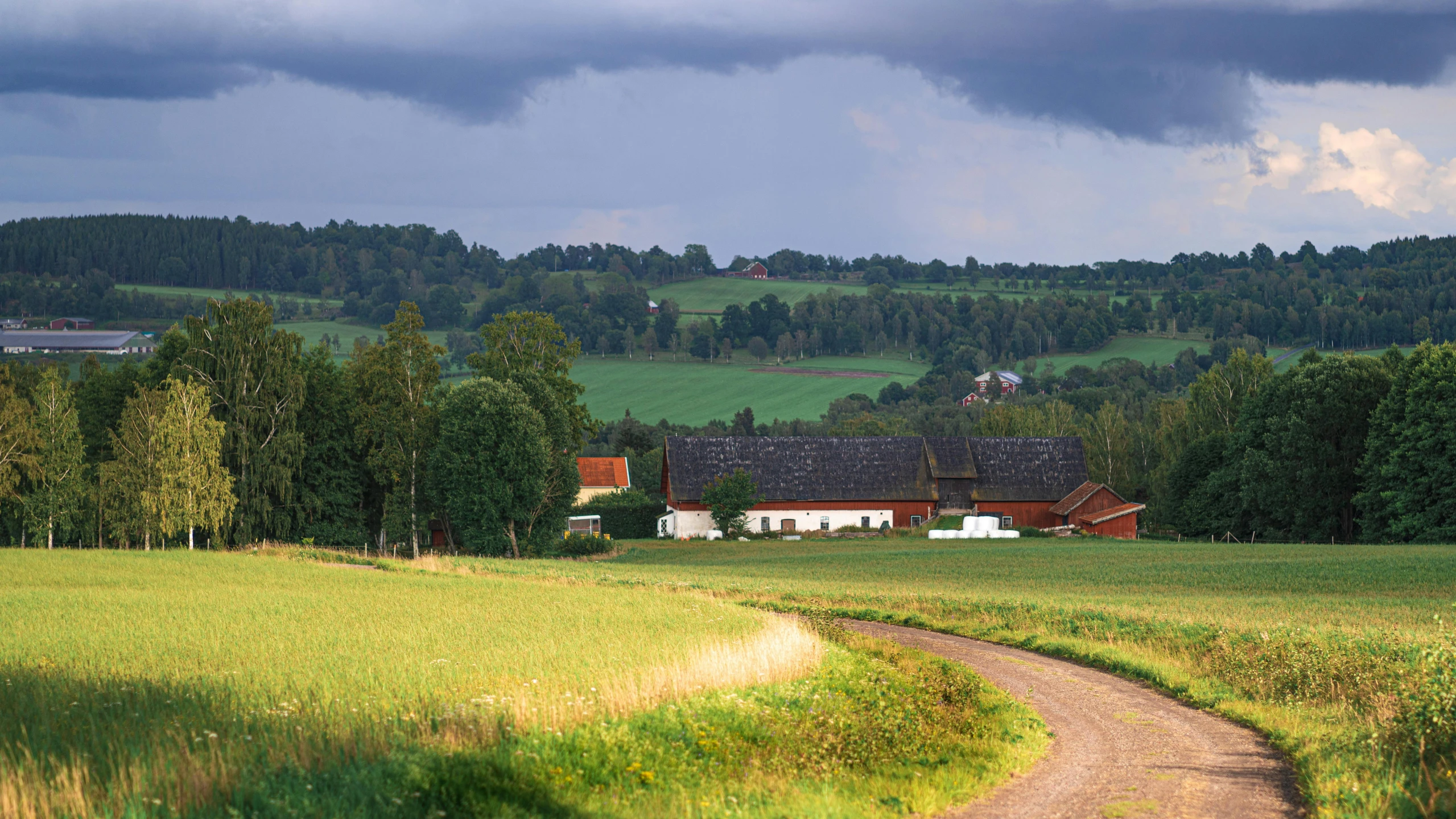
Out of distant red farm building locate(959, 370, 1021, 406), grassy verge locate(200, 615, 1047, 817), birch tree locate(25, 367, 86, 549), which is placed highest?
distant red farm building locate(959, 370, 1021, 406)

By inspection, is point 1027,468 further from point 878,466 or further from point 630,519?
point 630,519

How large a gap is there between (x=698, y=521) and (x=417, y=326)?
23.3 meters

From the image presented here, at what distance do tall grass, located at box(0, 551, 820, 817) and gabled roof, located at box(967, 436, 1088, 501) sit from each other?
4998cm

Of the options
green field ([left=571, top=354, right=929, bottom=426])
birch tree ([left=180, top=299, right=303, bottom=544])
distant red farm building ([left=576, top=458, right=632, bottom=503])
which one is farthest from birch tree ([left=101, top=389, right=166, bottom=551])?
green field ([left=571, top=354, right=929, bottom=426])

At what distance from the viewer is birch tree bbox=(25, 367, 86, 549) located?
5541cm

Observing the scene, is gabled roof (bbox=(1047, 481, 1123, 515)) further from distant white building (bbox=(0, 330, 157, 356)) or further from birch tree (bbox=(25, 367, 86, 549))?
distant white building (bbox=(0, 330, 157, 356))

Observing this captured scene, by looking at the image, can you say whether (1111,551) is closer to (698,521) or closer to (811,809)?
(698,521)

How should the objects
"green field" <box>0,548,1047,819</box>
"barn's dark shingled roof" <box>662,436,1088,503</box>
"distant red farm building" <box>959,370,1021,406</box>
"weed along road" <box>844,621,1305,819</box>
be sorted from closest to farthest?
"green field" <box>0,548,1047,819</box>
"weed along road" <box>844,621,1305,819</box>
"barn's dark shingled roof" <box>662,436,1088,503</box>
"distant red farm building" <box>959,370,1021,406</box>

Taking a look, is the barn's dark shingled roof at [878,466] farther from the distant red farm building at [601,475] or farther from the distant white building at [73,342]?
the distant white building at [73,342]

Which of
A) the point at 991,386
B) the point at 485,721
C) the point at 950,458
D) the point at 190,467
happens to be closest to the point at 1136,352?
the point at 991,386

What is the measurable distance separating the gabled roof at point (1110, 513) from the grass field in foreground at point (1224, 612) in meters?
6.65

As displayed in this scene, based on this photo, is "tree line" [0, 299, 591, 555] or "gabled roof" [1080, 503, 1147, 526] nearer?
"tree line" [0, 299, 591, 555]

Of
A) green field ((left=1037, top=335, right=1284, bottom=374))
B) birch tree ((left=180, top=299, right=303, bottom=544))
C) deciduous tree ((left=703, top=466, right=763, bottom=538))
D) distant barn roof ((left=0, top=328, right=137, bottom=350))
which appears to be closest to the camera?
birch tree ((left=180, top=299, right=303, bottom=544))

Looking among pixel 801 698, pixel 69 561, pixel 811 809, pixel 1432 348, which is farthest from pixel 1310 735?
pixel 1432 348
